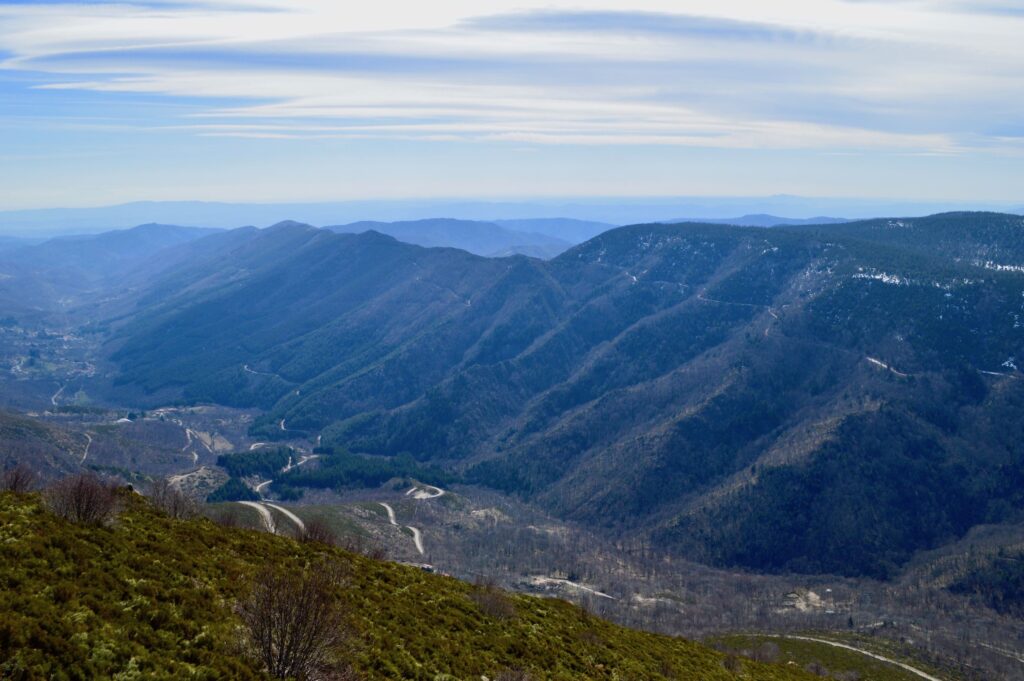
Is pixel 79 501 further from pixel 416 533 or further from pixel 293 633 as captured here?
pixel 416 533

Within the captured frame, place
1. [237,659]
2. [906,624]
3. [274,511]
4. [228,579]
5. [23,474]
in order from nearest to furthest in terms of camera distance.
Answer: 1. [237,659]
2. [228,579]
3. [23,474]
4. [906,624]
5. [274,511]

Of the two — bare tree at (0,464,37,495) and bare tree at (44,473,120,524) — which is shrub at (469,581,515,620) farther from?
bare tree at (0,464,37,495)

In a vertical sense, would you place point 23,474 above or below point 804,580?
above

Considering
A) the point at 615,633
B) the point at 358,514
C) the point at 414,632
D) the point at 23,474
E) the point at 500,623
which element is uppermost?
the point at 23,474

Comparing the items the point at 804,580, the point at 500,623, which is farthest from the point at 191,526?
the point at 804,580

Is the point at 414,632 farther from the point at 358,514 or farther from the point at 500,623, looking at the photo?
the point at 358,514

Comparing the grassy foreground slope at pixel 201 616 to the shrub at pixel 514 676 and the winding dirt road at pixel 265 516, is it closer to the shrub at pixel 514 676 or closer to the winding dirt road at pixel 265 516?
the shrub at pixel 514 676

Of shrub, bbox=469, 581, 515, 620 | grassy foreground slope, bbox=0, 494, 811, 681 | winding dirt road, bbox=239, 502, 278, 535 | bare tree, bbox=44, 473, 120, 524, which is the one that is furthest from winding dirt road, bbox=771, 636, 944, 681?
bare tree, bbox=44, 473, 120, 524

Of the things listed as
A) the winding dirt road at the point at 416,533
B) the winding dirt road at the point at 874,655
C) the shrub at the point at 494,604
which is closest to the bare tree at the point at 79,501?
the shrub at the point at 494,604
